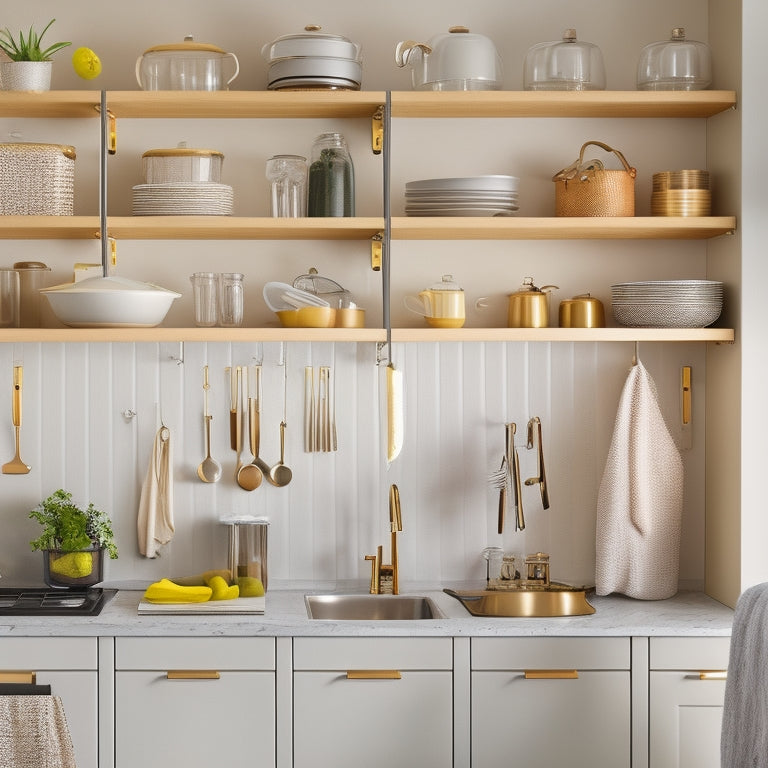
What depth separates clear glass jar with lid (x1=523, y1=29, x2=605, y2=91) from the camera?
2.86 m

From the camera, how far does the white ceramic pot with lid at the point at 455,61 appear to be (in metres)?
2.82

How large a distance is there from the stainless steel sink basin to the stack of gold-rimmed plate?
1.33 m

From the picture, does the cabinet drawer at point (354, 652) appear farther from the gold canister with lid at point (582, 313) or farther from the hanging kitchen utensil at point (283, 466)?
the gold canister with lid at point (582, 313)

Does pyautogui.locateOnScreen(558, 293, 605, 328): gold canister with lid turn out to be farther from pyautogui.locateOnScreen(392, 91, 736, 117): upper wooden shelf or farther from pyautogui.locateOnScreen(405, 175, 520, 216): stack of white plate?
pyautogui.locateOnScreen(392, 91, 736, 117): upper wooden shelf

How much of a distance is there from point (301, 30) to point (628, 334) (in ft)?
4.38

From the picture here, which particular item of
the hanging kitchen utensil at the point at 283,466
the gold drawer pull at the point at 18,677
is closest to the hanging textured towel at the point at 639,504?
the hanging kitchen utensil at the point at 283,466

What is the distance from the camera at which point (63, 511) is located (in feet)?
9.39

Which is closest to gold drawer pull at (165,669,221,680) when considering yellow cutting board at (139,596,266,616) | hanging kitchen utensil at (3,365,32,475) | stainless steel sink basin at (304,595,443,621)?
yellow cutting board at (139,596,266,616)

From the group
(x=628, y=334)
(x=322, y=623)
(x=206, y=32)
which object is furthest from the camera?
(x=206, y=32)

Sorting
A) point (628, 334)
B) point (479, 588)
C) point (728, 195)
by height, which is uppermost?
point (728, 195)

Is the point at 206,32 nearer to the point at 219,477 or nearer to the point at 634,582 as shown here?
the point at 219,477

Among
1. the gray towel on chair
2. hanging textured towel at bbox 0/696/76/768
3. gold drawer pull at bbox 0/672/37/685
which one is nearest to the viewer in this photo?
hanging textured towel at bbox 0/696/76/768

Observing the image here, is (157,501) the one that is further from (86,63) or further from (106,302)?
(86,63)

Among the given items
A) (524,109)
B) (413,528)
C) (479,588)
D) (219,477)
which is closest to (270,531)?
(219,477)
